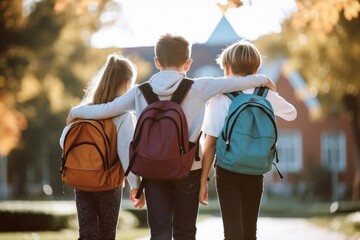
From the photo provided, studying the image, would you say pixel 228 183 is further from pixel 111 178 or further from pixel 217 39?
pixel 217 39

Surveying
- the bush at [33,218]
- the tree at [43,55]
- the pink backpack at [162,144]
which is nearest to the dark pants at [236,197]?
the pink backpack at [162,144]

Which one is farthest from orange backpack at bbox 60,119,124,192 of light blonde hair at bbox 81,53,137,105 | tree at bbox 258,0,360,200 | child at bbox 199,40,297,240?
tree at bbox 258,0,360,200

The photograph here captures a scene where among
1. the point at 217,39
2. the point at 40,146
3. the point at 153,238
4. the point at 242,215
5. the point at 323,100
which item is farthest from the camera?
the point at 217,39

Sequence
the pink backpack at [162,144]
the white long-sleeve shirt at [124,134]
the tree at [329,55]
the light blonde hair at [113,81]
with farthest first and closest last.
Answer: the tree at [329,55], the light blonde hair at [113,81], the white long-sleeve shirt at [124,134], the pink backpack at [162,144]

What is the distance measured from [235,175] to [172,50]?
102cm

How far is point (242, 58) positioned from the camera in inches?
248

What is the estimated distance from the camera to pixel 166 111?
5.83 meters

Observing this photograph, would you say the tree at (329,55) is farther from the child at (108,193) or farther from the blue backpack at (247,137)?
the blue backpack at (247,137)

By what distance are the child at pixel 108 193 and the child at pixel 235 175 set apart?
629mm

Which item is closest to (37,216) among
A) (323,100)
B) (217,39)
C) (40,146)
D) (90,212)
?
(90,212)

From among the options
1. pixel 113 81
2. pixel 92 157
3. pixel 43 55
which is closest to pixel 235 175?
pixel 92 157

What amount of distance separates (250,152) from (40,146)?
45462 mm

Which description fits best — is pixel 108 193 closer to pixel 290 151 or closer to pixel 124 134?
pixel 124 134

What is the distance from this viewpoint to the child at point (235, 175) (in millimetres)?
5992
